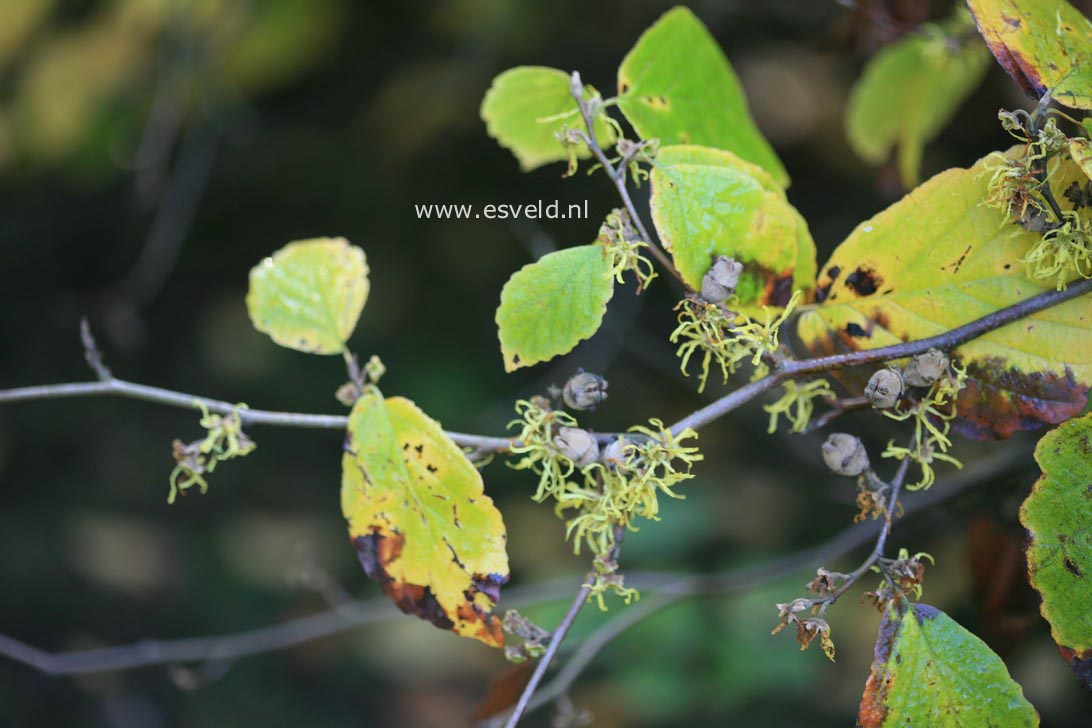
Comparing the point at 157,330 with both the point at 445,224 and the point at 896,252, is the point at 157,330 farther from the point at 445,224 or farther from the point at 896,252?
the point at 896,252

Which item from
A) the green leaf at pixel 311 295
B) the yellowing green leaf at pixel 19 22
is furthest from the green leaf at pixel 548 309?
the yellowing green leaf at pixel 19 22

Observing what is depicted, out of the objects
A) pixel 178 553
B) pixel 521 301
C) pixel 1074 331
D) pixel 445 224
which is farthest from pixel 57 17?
pixel 1074 331

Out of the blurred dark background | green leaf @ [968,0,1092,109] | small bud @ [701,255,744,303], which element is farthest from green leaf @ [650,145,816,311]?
the blurred dark background

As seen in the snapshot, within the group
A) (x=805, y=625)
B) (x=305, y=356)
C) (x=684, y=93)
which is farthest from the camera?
(x=305, y=356)

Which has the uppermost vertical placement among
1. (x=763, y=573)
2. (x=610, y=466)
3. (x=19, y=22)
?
(x=610, y=466)

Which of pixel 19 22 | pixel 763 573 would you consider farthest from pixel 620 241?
pixel 19 22

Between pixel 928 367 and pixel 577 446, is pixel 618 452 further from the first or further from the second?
pixel 928 367
